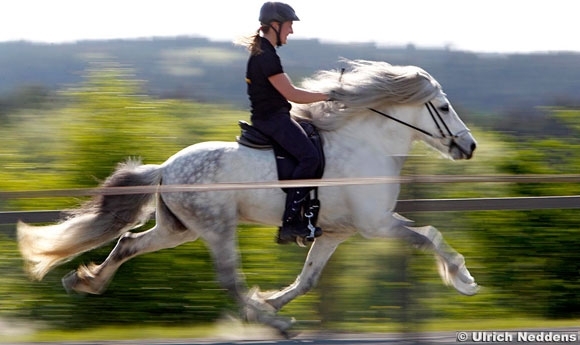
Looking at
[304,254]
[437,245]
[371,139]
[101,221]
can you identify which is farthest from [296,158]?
[437,245]

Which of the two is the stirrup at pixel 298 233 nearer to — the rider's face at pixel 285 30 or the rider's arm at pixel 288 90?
the rider's arm at pixel 288 90

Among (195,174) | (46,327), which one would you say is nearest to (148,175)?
(195,174)

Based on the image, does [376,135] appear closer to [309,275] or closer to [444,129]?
[444,129]

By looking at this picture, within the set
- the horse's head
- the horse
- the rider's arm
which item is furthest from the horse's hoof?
the horse's head

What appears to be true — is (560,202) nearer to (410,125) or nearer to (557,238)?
(557,238)

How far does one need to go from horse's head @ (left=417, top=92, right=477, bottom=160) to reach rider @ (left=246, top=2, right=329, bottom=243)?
2.97 ft

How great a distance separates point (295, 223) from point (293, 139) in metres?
0.57

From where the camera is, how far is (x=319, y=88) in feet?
25.9

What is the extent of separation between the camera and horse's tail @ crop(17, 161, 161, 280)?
23.0 feet

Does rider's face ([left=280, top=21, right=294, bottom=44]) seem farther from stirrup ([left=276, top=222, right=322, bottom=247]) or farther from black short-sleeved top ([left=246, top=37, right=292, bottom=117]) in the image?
stirrup ([left=276, top=222, right=322, bottom=247])

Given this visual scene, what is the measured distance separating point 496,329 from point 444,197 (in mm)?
925

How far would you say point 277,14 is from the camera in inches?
294

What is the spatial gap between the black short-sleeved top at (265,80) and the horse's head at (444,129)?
1117 millimetres

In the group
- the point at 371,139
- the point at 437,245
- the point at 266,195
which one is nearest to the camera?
the point at 437,245
